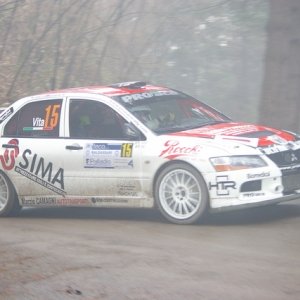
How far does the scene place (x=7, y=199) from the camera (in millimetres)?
10797

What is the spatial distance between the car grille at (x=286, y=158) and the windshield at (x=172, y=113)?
48.4 inches

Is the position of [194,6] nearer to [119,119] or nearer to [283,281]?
[119,119]

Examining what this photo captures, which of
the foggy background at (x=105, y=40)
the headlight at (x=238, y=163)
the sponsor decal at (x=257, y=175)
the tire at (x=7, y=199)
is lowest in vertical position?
the tire at (x=7, y=199)

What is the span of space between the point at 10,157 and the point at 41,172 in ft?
1.64

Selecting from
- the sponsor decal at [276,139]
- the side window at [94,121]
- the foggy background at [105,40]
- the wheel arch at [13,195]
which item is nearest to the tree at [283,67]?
the sponsor decal at [276,139]

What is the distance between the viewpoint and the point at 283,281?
Answer: 675 centimetres

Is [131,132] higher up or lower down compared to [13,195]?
higher up

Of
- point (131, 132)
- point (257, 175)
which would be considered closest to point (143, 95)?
point (131, 132)

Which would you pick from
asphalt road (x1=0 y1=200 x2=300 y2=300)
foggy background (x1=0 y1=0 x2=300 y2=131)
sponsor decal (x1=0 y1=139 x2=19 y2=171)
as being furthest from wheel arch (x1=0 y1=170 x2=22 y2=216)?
foggy background (x1=0 y1=0 x2=300 y2=131)

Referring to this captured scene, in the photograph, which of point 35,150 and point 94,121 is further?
point 35,150

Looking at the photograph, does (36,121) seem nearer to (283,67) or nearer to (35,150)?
(35,150)

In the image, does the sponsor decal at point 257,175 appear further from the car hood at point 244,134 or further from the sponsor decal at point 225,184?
the car hood at point 244,134

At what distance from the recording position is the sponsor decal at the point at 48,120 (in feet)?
34.7

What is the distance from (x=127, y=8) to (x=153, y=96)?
837 cm
